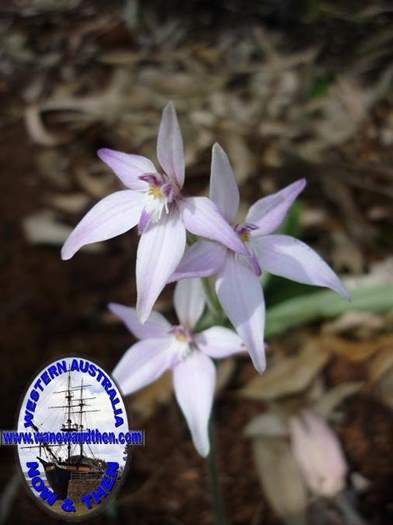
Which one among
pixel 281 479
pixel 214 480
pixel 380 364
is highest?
pixel 214 480

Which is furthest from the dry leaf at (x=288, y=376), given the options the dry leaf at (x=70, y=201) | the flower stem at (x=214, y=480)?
the dry leaf at (x=70, y=201)

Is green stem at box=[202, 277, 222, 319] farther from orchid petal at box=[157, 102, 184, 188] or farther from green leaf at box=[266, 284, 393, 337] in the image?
green leaf at box=[266, 284, 393, 337]

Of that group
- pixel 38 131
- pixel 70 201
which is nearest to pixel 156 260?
pixel 70 201

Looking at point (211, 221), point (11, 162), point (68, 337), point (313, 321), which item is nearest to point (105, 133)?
point (11, 162)

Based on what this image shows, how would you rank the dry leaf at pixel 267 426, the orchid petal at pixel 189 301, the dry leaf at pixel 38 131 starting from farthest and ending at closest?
the dry leaf at pixel 38 131, the dry leaf at pixel 267 426, the orchid petal at pixel 189 301

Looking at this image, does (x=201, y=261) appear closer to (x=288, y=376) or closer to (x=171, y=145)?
(x=171, y=145)

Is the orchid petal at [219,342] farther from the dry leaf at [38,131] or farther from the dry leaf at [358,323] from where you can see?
the dry leaf at [38,131]
